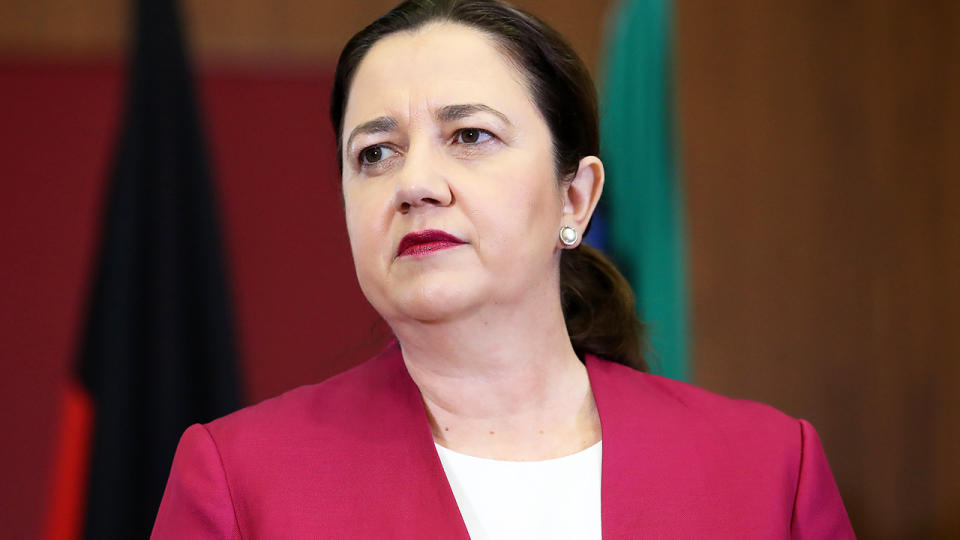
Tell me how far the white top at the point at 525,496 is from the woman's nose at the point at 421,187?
1.09 feet

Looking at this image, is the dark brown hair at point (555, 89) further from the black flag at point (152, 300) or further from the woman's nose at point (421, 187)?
the black flag at point (152, 300)

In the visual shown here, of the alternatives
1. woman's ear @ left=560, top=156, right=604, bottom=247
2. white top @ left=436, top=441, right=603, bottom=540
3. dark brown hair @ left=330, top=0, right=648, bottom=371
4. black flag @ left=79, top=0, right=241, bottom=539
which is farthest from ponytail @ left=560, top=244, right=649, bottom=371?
black flag @ left=79, top=0, right=241, bottom=539

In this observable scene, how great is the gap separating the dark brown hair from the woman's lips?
8.8 inches

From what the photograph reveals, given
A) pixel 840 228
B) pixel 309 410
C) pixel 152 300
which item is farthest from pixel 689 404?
pixel 840 228

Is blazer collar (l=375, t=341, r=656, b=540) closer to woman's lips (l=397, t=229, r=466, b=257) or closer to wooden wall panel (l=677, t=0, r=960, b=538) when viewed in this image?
woman's lips (l=397, t=229, r=466, b=257)

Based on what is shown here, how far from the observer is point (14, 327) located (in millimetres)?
2656

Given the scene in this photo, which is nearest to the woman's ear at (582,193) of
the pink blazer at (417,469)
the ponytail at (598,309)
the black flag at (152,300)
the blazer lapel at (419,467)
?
the ponytail at (598,309)

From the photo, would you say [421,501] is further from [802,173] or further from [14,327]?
[802,173]

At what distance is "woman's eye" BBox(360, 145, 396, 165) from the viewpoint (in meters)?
1.38

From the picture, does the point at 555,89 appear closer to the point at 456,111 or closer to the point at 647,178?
the point at 456,111

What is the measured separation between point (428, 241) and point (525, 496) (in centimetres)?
35

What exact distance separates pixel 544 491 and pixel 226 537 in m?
0.41

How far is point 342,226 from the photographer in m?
2.88

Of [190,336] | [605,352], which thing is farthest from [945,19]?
[190,336]
